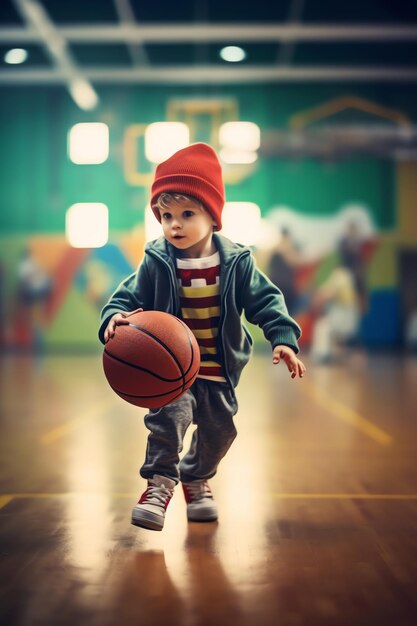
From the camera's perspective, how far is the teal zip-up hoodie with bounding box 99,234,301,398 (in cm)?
260

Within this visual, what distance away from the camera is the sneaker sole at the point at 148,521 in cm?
246

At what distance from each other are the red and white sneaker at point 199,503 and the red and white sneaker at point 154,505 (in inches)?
7.9

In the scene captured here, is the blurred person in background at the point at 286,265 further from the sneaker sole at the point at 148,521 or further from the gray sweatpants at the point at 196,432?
the sneaker sole at the point at 148,521

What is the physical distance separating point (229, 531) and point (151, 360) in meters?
0.62

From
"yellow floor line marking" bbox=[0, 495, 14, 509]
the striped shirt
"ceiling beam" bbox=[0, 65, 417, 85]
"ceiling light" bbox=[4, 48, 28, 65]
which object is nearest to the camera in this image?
the striped shirt

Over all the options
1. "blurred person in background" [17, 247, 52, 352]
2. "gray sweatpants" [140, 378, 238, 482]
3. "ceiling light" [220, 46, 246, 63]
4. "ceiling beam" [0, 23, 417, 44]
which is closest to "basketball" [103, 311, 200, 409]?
"gray sweatpants" [140, 378, 238, 482]

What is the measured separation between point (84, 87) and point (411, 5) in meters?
6.06

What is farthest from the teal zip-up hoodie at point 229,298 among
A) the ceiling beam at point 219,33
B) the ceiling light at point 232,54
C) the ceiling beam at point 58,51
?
the ceiling light at point 232,54

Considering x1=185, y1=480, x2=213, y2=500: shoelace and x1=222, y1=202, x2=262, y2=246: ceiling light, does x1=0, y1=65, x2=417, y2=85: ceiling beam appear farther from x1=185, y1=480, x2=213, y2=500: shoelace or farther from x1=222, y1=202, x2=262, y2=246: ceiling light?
x1=185, y1=480, x2=213, y2=500: shoelace

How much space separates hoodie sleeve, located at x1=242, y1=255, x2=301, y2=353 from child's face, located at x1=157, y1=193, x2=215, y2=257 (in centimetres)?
18

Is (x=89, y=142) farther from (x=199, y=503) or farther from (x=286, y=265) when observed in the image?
(x=199, y=503)

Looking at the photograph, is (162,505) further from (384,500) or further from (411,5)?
(411,5)

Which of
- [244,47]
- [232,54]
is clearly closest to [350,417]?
[244,47]

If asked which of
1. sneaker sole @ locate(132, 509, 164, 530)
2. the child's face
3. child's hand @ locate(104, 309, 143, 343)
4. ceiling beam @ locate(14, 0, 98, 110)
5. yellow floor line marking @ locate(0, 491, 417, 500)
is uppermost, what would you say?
ceiling beam @ locate(14, 0, 98, 110)
